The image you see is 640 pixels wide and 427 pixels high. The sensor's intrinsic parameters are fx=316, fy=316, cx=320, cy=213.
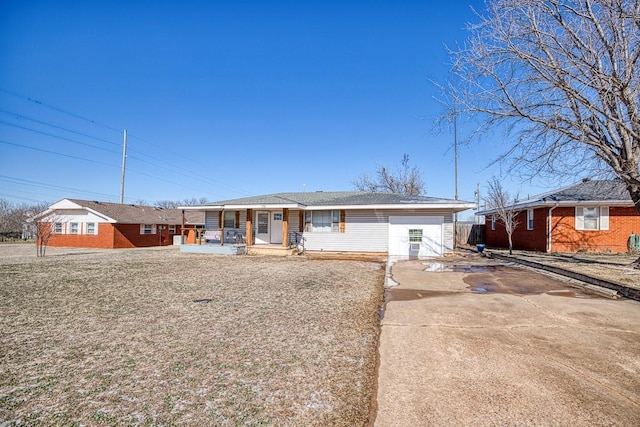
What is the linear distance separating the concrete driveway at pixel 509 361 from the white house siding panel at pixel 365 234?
848cm

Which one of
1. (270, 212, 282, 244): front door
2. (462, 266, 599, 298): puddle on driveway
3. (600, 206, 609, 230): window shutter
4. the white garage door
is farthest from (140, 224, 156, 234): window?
(600, 206, 609, 230): window shutter

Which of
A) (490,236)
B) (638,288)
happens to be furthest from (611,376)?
(490,236)

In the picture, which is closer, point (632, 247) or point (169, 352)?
point (169, 352)

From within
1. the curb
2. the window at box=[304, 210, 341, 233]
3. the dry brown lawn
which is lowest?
the dry brown lawn

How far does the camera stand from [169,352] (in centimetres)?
365

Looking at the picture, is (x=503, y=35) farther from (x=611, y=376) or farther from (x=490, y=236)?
(x=490, y=236)

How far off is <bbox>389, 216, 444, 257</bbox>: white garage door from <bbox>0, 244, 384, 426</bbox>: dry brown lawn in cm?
870

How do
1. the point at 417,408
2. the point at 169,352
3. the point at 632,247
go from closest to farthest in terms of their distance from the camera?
1. the point at 417,408
2. the point at 169,352
3. the point at 632,247

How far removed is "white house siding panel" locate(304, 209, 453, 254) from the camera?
14.9 metres

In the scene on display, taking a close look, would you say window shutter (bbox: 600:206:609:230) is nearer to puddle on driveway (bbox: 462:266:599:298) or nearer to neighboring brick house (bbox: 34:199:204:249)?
puddle on driveway (bbox: 462:266:599:298)

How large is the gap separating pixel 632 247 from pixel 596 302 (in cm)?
1314

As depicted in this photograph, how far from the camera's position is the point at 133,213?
1031 inches

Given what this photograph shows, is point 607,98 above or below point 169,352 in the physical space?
above

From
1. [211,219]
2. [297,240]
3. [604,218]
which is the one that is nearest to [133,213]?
[211,219]
